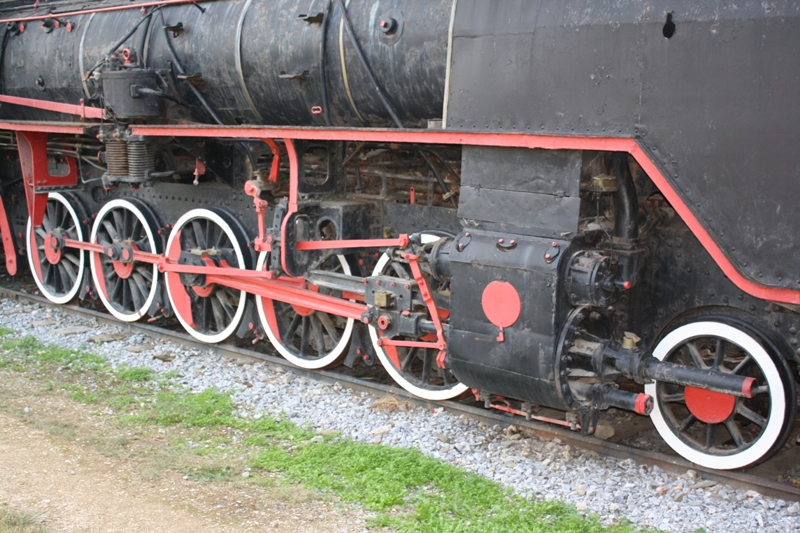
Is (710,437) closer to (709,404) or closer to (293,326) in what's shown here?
(709,404)

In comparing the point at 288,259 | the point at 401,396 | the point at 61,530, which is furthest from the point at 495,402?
the point at 61,530

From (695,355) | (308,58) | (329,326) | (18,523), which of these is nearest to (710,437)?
(695,355)

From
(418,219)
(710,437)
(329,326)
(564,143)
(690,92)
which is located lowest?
(710,437)

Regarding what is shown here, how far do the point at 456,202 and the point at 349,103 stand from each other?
3.09 feet

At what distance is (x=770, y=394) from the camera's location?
438cm

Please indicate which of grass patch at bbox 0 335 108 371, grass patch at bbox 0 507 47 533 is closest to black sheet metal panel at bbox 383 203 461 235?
grass patch at bbox 0 335 108 371

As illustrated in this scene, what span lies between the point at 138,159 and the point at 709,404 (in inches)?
185

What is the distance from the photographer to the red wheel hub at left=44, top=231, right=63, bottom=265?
8422 mm

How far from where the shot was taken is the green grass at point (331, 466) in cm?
418

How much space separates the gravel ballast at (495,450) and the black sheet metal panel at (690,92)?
1.25m

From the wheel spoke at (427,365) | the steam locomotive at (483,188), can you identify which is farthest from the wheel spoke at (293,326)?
the wheel spoke at (427,365)

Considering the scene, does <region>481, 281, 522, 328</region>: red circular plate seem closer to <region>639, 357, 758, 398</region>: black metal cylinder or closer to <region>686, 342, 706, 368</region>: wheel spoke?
<region>639, 357, 758, 398</region>: black metal cylinder

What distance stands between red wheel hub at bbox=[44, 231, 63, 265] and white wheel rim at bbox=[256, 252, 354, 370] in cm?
273

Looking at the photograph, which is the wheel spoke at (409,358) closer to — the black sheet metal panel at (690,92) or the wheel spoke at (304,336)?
the wheel spoke at (304,336)
